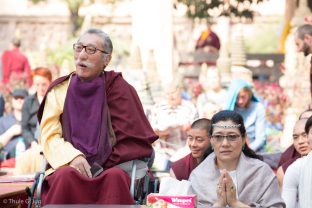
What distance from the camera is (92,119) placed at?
24.7 feet

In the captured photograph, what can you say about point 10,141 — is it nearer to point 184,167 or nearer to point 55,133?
point 184,167

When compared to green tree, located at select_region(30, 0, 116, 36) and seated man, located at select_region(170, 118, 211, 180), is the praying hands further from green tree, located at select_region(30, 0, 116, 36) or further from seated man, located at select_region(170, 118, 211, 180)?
green tree, located at select_region(30, 0, 116, 36)

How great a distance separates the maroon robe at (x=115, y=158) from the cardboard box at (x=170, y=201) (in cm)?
114

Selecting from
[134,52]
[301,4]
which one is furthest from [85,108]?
[301,4]

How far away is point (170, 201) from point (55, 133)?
5.72 ft

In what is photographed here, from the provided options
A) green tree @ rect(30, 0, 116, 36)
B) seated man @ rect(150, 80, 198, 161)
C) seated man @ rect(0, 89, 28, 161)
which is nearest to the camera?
seated man @ rect(150, 80, 198, 161)

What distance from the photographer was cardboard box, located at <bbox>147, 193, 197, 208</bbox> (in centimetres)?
607

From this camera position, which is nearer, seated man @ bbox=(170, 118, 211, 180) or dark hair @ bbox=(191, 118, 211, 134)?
seated man @ bbox=(170, 118, 211, 180)

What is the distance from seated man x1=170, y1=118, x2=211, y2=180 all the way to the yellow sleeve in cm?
129

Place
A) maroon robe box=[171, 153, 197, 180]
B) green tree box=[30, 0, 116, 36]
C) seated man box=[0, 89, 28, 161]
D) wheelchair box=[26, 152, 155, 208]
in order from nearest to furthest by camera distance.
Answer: wheelchair box=[26, 152, 155, 208], maroon robe box=[171, 153, 197, 180], seated man box=[0, 89, 28, 161], green tree box=[30, 0, 116, 36]

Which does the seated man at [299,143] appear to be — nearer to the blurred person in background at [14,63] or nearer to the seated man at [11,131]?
the seated man at [11,131]

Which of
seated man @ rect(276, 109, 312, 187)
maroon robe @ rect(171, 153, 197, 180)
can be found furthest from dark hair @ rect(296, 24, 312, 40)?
maroon robe @ rect(171, 153, 197, 180)

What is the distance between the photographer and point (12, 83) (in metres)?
20.7

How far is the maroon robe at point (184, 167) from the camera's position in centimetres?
856
